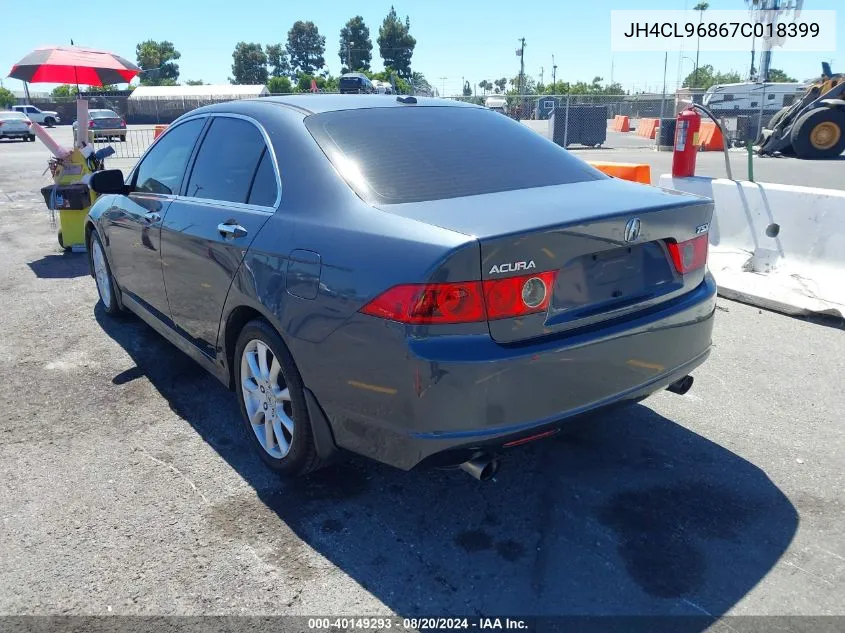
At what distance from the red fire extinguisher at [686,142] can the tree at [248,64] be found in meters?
113

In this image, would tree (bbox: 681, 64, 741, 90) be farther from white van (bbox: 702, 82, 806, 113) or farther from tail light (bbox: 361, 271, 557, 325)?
tail light (bbox: 361, 271, 557, 325)

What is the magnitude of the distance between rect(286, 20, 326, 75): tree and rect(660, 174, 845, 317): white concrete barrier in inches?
4769

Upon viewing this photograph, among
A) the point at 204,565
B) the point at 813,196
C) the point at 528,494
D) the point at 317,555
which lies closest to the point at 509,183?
the point at 528,494

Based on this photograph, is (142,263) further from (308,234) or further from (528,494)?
(528,494)

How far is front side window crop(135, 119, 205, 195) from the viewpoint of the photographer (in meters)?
4.02

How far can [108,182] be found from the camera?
4.52 metres

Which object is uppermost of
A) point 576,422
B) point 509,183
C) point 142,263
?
point 509,183

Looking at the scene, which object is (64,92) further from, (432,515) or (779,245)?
(432,515)

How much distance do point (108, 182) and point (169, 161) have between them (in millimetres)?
586

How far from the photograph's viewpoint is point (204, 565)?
2.62 metres

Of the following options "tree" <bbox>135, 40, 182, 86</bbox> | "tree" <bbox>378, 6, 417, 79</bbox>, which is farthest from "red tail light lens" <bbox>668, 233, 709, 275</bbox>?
"tree" <bbox>135, 40, 182, 86</bbox>

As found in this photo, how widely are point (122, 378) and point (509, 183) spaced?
9.57ft

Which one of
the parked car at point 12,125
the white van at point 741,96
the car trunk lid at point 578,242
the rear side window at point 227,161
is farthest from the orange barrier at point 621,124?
the car trunk lid at point 578,242

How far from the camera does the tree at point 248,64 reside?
364 ft
